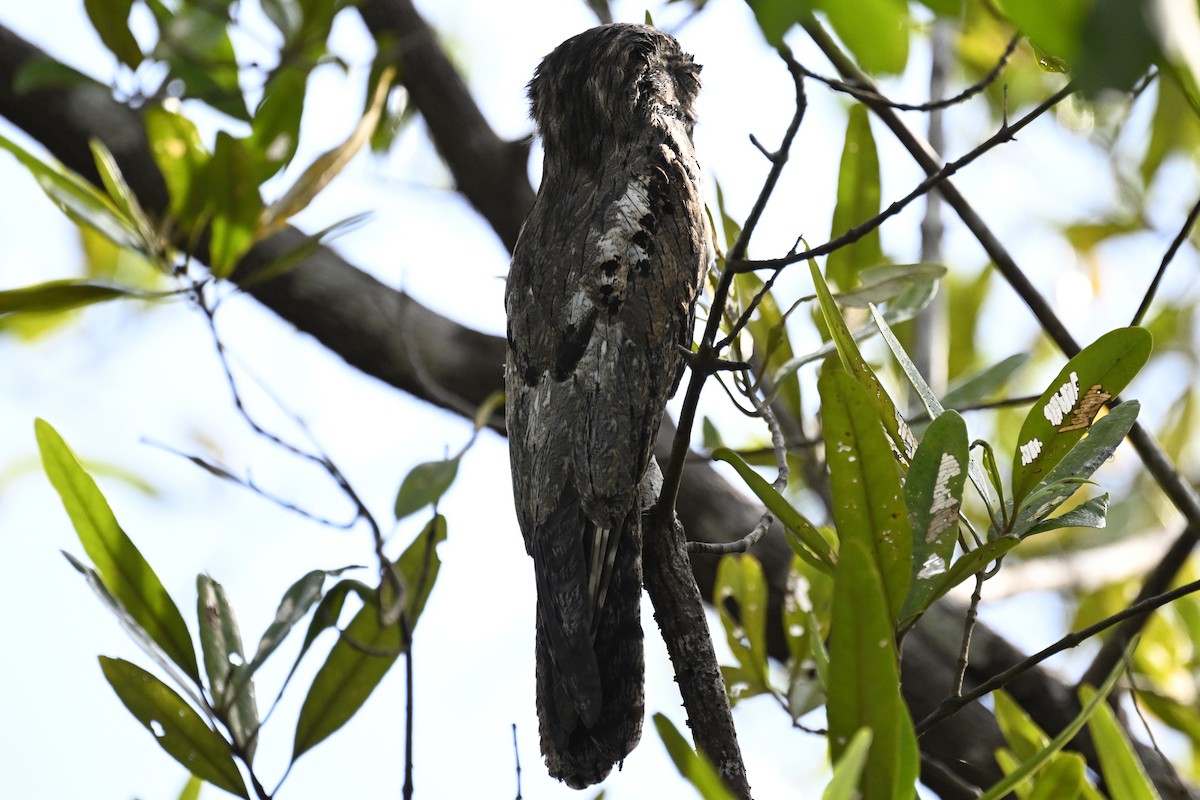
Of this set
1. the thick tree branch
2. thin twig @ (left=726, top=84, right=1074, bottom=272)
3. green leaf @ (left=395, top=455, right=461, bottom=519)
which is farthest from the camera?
the thick tree branch

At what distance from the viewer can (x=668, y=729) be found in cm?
127

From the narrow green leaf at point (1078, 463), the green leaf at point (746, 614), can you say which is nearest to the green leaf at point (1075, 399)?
the narrow green leaf at point (1078, 463)

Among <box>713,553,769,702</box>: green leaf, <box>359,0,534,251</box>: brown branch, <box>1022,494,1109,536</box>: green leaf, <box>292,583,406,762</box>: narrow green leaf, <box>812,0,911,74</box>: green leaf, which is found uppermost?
<box>359,0,534,251</box>: brown branch

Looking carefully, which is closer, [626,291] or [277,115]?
[626,291]

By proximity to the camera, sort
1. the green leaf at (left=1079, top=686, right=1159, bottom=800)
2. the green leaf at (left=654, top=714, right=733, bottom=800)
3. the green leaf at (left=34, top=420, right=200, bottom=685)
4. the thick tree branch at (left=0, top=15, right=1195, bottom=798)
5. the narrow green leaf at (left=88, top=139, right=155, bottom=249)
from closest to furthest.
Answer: the green leaf at (left=654, top=714, right=733, bottom=800)
the green leaf at (left=1079, top=686, right=1159, bottom=800)
the green leaf at (left=34, top=420, right=200, bottom=685)
the narrow green leaf at (left=88, top=139, right=155, bottom=249)
the thick tree branch at (left=0, top=15, right=1195, bottom=798)

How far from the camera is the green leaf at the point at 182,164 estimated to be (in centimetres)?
261

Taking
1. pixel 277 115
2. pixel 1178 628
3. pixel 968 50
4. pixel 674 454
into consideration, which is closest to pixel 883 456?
pixel 674 454

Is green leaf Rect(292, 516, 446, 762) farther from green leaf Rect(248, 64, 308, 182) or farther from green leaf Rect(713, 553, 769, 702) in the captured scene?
green leaf Rect(248, 64, 308, 182)

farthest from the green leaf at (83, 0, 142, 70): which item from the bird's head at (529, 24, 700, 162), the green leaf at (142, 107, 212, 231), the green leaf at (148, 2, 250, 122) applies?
the bird's head at (529, 24, 700, 162)

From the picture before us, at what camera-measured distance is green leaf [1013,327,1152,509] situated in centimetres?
163

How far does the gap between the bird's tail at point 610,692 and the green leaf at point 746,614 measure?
74 cm

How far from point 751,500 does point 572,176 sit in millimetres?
1653

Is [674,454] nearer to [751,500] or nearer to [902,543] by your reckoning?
[902,543]

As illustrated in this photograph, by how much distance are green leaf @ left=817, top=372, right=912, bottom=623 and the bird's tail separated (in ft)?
1.43
